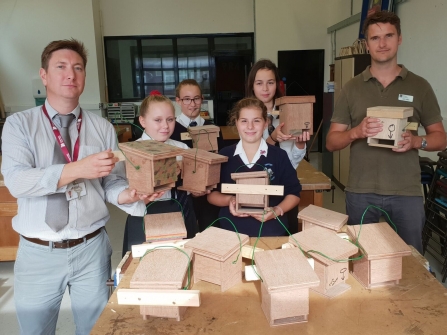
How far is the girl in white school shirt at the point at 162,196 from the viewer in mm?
2037

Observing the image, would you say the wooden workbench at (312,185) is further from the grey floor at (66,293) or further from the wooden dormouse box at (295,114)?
the grey floor at (66,293)

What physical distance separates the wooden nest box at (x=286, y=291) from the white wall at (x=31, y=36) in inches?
269

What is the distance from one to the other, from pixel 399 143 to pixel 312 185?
2.73 ft

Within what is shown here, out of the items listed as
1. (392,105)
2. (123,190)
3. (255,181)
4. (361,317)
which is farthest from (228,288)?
(392,105)

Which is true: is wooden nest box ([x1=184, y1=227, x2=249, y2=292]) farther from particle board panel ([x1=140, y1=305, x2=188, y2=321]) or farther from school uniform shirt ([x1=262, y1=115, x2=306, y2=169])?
school uniform shirt ([x1=262, y1=115, x2=306, y2=169])

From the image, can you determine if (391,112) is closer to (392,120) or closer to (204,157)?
(392,120)

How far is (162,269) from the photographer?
1.31 metres

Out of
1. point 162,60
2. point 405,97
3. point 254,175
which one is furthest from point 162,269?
point 162,60

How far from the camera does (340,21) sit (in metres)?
7.00

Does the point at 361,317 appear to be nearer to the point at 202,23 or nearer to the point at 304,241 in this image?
the point at 304,241

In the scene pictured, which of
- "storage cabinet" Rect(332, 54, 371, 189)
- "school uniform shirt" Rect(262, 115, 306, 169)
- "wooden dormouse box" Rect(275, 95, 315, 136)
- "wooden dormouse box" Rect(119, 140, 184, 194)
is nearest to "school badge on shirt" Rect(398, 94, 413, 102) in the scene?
"wooden dormouse box" Rect(275, 95, 315, 136)

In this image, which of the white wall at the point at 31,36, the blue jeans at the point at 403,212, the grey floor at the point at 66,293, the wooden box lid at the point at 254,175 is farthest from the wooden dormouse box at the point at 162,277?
the white wall at the point at 31,36

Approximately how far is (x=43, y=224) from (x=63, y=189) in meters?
0.18

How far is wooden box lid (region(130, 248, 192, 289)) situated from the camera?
4.06 feet
